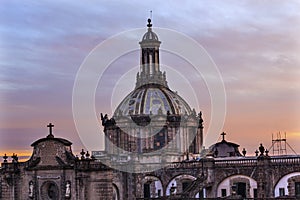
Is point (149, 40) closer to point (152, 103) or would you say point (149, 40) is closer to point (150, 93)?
point (150, 93)

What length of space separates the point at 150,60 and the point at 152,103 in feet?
19.1

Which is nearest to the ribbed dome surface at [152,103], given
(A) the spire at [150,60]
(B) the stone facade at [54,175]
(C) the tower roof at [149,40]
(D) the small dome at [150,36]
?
(A) the spire at [150,60]

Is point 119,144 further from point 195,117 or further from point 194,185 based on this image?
point 194,185

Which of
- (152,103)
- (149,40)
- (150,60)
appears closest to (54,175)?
(152,103)

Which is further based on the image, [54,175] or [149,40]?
[149,40]

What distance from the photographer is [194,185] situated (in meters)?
63.5

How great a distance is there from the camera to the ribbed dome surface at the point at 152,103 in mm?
75500

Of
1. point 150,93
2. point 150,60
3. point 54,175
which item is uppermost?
point 150,60

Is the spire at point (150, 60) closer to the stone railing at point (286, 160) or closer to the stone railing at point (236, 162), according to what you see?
the stone railing at point (236, 162)

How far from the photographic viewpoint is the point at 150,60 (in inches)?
3135

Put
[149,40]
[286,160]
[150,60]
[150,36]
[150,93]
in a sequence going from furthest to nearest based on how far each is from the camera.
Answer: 1. [150,36]
2. [149,40]
3. [150,60]
4. [150,93]
5. [286,160]

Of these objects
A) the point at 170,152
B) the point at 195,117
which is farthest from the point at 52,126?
the point at 195,117

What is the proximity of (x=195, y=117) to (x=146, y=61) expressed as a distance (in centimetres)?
788

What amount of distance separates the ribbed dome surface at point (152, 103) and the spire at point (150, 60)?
1.51m
